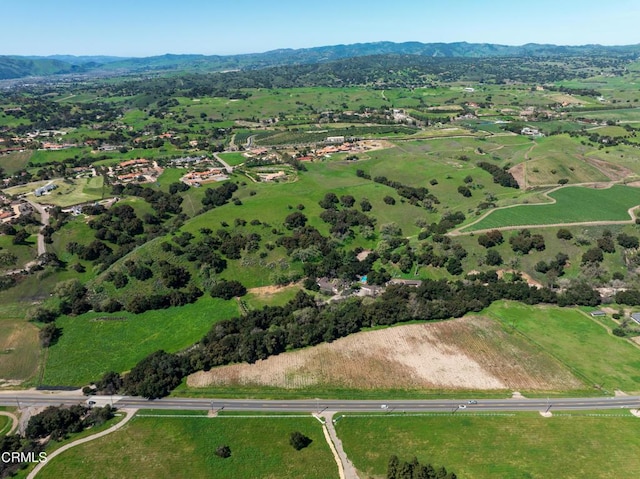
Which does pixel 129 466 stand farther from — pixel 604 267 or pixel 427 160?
pixel 427 160

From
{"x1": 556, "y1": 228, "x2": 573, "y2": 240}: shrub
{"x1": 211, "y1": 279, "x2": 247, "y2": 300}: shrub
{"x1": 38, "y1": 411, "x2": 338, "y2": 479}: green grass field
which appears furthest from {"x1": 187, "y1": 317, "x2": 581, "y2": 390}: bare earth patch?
{"x1": 556, "y1": 228, "x2": 573, "y2": 240}: shrub

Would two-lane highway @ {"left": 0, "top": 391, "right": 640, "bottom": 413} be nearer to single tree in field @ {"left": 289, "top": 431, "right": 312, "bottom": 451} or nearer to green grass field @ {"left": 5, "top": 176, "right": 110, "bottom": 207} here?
single tree in field @ {"left": 289, "top": 431, "right": 312, "bottom": 451}

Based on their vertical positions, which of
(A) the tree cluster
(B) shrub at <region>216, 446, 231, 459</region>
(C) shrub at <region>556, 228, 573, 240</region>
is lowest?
(B) shrub at <region>216, 446, 231, 459</region>

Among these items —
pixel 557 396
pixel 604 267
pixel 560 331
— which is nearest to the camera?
pixel 557 396

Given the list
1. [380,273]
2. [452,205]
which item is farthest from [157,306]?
[452,205]

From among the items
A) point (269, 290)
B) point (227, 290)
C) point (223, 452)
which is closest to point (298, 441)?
point (223, 452)

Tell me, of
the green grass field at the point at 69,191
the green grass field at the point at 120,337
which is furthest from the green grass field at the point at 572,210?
the green grass field at the point at 69,191

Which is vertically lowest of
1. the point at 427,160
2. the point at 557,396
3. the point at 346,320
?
the point at 557,396
